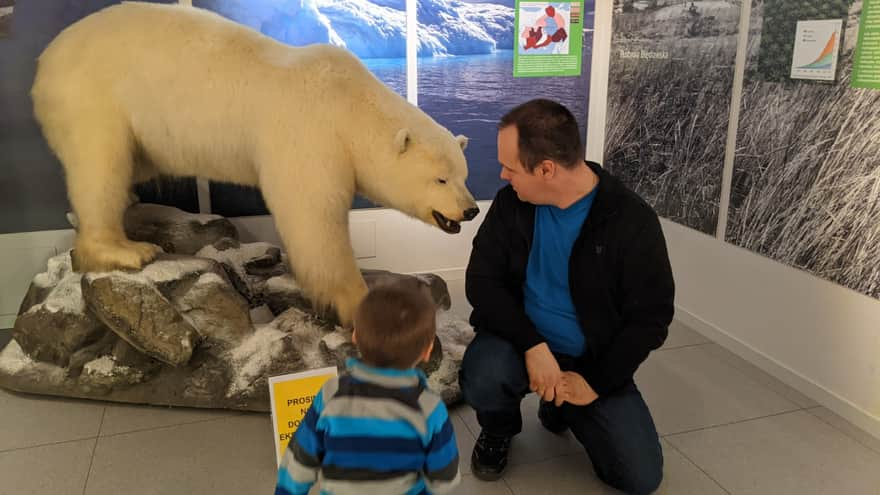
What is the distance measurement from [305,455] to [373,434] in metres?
0.16

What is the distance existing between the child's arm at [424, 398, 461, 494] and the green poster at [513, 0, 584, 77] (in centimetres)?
302

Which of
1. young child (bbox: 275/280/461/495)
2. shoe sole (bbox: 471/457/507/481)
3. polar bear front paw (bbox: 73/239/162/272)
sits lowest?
shoe sole (bbox: 471/457/507/481)

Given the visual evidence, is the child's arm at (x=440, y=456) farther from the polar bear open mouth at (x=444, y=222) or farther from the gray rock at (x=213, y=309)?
the gray rock at (x=213, y=309)

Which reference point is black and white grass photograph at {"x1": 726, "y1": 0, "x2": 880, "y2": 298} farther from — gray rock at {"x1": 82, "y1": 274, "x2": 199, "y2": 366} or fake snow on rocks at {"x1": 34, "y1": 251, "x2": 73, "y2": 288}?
fake snow on rocks at {"x1": 34, "y1": 251, "x2": 73, "y2": 288}

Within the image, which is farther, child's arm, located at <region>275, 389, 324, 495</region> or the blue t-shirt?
the blue t-shirt

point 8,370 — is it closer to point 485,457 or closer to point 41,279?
point 41,279

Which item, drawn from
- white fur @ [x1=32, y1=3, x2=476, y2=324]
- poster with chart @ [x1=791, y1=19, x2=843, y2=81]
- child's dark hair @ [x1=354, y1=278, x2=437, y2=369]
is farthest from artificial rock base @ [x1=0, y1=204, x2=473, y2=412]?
poster with chart @ [x1=791, y1=19, x2=843, y2=81]

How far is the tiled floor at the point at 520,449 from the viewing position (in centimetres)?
211

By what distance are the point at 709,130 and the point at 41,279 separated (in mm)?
3095

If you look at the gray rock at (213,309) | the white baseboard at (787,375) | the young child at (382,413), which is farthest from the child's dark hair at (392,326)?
the white baseboard at (787,375)

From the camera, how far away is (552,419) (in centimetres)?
239

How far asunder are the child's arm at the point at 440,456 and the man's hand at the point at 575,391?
709 millimetres

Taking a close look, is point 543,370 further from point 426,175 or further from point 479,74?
point 479,74

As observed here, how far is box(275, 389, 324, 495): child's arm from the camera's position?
4.15ft
